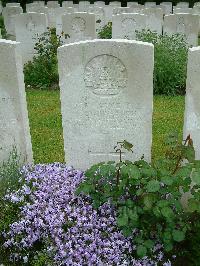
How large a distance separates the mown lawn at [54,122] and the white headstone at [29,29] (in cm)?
182

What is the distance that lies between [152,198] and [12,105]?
191 centimetres

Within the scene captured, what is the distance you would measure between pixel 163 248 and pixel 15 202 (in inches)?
53.6

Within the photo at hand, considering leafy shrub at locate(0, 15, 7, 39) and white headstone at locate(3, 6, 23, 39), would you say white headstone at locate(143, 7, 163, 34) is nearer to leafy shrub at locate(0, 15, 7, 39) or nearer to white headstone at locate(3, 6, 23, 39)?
leafy shrub at locate(0, 15, 7, 39)

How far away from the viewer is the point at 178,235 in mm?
3387

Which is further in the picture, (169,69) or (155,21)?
(155,21)

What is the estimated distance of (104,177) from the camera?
151 inches

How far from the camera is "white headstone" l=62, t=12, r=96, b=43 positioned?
31.8 feet

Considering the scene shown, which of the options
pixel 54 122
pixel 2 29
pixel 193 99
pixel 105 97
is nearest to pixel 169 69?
pixel 54 122

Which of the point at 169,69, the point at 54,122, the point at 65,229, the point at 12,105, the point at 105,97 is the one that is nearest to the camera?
the point at 65,229

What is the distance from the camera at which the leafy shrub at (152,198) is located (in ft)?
11.0

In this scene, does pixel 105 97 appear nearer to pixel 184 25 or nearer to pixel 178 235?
pixel 178 235

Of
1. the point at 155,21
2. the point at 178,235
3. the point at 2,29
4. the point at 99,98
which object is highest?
the point at 155,21

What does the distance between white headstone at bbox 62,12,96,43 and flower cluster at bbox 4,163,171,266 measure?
6357 mm

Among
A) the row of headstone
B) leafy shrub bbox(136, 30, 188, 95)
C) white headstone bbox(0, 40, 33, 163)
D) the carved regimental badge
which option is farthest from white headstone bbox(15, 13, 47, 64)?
the carved regimental badge
